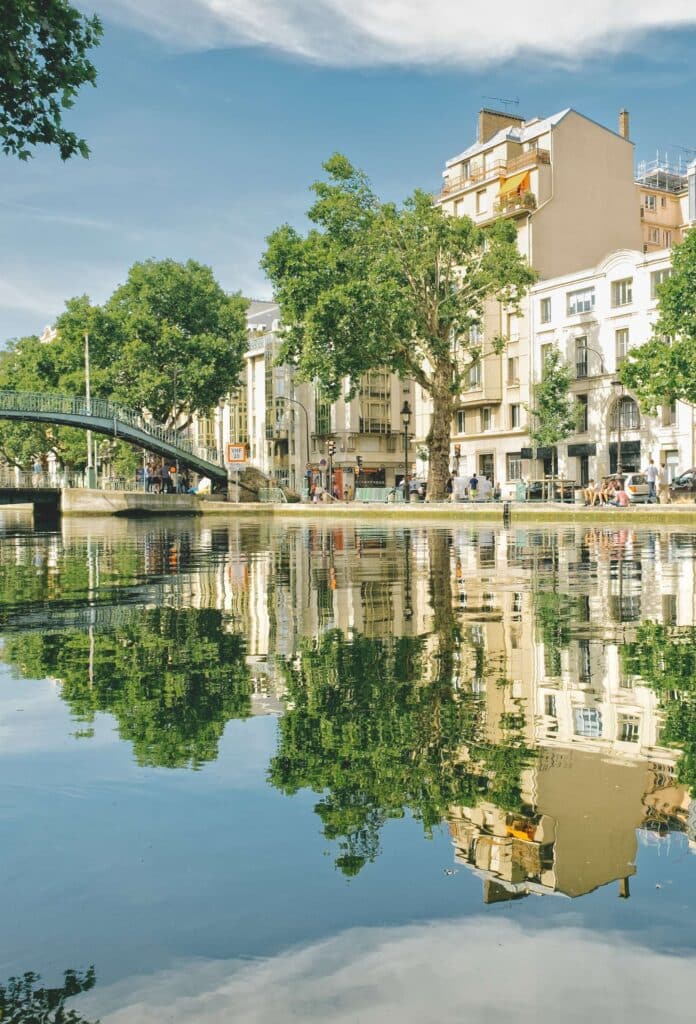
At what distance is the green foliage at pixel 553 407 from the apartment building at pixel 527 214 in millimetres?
4789

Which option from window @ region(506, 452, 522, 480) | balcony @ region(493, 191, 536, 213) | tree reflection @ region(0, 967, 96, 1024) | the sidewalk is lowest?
tree reflection @ region(0, 967, 96, 1024)

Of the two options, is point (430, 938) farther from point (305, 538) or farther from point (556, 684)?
point (305, 538)

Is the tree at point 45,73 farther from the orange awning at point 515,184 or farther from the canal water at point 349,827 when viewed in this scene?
the orange awning at point 515,184

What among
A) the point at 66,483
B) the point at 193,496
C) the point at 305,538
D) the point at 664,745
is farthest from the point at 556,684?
the point at 66,483

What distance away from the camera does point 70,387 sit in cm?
7419

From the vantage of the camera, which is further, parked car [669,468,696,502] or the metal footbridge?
the metal footbridge

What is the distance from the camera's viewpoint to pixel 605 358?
194ft

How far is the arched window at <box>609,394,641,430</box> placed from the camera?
5709 cm

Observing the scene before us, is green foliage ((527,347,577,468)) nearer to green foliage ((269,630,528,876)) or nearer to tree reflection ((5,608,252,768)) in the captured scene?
tree reflection ((5,608,252,768))

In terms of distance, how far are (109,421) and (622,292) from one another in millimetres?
29064

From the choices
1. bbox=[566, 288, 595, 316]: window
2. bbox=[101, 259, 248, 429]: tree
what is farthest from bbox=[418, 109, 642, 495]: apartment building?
bbox=[101, 259, 248, 429]: tree

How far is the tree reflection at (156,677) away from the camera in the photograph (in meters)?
3.93

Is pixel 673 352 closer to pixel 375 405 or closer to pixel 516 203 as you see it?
pixel 516 203

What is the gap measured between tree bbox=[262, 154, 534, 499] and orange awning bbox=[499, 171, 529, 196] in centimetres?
1961
